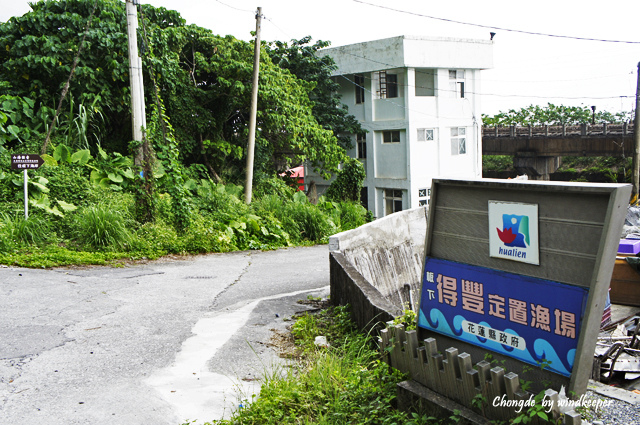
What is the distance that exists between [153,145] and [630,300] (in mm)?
10749

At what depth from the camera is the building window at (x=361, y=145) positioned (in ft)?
100

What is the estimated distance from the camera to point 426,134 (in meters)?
28.9

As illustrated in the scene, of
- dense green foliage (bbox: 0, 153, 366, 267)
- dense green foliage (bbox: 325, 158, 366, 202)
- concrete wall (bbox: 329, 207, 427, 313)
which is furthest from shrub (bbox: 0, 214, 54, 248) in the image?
dense green foliage (bbox: 325, 158, 366, 202)

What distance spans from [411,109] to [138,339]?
23.4 metres

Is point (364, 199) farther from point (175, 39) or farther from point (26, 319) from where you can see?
point (26, 319)

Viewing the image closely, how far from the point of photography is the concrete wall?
368 inches

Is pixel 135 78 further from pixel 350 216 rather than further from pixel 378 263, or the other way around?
pixel 350 216

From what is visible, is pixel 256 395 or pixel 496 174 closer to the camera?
pixel 256 395

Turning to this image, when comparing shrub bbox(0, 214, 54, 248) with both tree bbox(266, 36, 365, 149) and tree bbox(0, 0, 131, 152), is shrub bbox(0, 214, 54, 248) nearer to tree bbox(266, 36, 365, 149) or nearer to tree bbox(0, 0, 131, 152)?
tree bbox(0, 0, 131, 152)

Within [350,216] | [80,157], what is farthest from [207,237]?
[350,216]

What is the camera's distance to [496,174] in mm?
48688

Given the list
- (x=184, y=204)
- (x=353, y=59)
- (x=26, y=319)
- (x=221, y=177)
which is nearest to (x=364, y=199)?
(x=353, y=59)

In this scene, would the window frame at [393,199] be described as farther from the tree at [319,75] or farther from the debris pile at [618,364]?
the debris pile at [618,364]

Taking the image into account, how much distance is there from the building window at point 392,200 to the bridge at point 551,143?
11572mm
